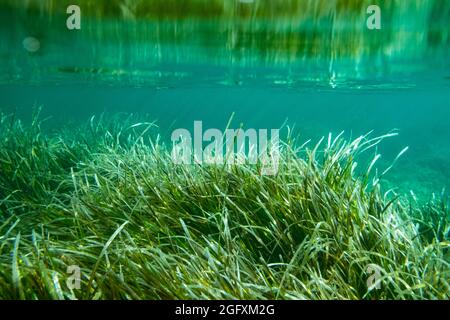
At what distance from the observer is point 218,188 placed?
12.9ft

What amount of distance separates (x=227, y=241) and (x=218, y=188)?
32.6 inches

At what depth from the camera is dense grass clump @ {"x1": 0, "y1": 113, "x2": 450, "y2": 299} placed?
9.05 ft

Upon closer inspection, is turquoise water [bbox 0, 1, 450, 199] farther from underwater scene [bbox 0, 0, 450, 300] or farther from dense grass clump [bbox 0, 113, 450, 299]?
dense grass clump [bbox 0, 113, 450, 299]

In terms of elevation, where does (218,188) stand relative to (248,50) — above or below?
below

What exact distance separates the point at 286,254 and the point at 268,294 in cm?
60

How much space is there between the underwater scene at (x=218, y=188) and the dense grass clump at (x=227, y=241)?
0.05ft

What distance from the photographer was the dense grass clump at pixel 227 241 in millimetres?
2760

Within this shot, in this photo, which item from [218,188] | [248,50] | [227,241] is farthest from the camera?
[248,50]

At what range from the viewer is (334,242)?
Answer: 328cm

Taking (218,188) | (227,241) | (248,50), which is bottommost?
(227,241)

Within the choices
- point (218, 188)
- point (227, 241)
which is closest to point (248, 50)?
point (218, 188)

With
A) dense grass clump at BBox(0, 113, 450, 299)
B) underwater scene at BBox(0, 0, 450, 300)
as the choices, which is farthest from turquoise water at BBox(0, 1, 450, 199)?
dense grass clump at BBox(0, 113, 450, 299)

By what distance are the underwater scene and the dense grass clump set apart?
2 centimetres

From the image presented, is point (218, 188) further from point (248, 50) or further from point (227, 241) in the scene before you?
point (248, 50)
